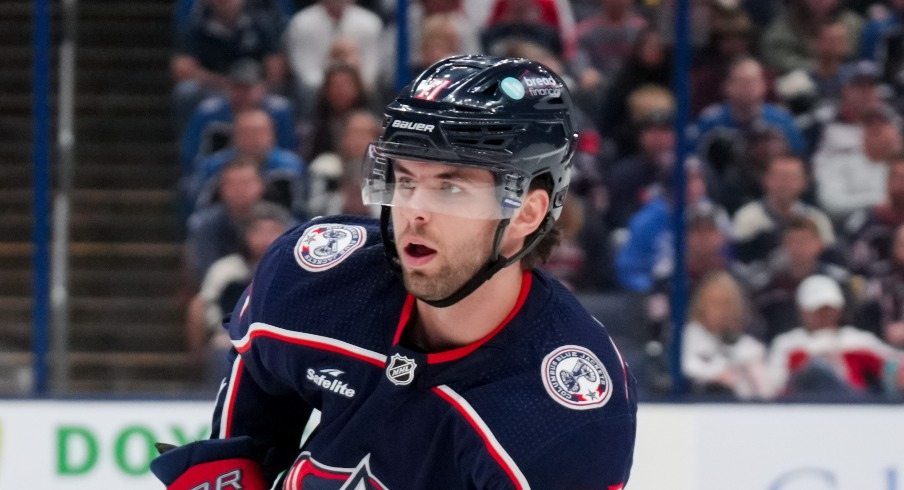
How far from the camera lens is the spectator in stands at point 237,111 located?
3.88m

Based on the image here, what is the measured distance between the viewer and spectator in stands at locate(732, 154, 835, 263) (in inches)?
152

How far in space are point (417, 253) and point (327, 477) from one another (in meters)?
0.33

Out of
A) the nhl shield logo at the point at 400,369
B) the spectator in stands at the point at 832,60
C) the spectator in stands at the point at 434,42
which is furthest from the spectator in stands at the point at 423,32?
the nhl shield logo at the point at 400,369

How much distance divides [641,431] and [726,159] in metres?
0.88

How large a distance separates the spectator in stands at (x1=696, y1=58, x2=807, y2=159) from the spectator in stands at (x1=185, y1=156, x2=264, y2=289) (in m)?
1.27

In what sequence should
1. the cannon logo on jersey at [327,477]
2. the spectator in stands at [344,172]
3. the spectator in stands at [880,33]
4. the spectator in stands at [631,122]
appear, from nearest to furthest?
1. the cannon logo on jersey at [327,477]
2. the spectator in stands at [344,172]
3. the spectator in stands at [631,122]
4. the spectator in stands at [880,33]

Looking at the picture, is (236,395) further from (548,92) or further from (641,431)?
(641,431)

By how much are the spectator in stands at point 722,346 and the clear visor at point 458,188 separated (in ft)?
6.93

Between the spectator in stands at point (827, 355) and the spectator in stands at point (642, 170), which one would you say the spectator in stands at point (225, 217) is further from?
the spectator in stands at point (827, 355)

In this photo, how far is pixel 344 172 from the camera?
12.5 ft

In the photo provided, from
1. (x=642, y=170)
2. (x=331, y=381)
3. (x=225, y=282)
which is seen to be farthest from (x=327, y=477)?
(x=642, y=170)

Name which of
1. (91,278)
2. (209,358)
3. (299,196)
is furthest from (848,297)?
(91,278)

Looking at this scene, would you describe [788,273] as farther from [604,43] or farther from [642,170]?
[604,43]

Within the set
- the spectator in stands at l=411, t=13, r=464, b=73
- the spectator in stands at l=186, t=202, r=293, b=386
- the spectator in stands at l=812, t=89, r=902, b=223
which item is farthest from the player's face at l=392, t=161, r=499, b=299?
the spectator in stands at l=812, t=89, r=902, b=223
